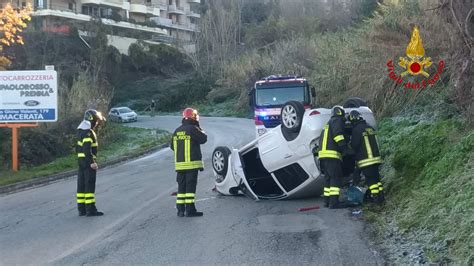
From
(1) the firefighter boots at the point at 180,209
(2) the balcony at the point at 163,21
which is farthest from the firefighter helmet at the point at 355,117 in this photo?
(2) the balcony at the point at 163,21

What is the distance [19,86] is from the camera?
750 inches

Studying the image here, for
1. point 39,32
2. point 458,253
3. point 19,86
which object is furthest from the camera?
point 39,32

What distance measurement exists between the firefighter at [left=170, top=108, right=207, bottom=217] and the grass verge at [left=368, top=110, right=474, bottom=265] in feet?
9.96

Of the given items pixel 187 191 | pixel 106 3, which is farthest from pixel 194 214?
pixel 106 3

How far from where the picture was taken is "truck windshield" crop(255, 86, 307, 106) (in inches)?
830

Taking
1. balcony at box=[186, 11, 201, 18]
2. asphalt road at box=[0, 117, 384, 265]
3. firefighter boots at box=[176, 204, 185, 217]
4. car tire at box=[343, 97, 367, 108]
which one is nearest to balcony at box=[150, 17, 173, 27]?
balcony at box=[186, 11, 201, 18]

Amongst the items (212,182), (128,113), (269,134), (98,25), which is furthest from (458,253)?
(98,25)

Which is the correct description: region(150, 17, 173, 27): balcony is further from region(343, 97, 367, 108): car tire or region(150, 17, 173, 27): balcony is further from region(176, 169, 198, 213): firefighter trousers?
region(176, 169, 198, 213): firefighter trousers

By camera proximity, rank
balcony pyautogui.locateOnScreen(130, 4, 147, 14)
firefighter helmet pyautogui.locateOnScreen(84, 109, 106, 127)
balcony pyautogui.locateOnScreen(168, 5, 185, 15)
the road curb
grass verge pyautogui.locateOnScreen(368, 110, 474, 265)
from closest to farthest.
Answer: grass verge pyautogui.locateOnScreen(368, 110, 474, 265)
firefighter helmet pyautogui.locateOnScreen(84, 109, 106, 127)
the road curb
balcony pyautogui.locateOnScreen(130, 4, 147, 14)
balcony pyautogui.locateOnScreen(168, 5, 185, 15)

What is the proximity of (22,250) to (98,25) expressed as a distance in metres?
56.9

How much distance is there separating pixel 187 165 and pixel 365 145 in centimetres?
304

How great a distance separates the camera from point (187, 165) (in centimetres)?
995

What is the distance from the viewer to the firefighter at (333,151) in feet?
31.1

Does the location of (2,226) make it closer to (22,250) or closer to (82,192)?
(82,192)
